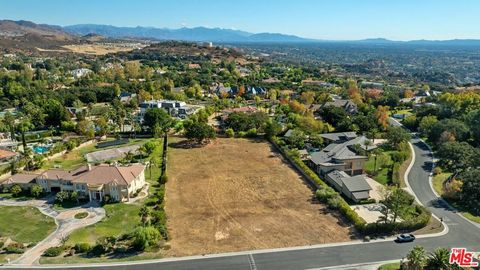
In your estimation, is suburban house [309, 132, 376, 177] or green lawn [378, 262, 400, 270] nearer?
green lawn [378, 262, 400, 270]

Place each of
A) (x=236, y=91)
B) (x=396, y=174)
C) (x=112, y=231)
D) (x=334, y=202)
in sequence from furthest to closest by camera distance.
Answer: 1. (x=236, y=91)
2. (x=396, y=174)
3. (x=334, y=202)
4. (x=112, y=231)

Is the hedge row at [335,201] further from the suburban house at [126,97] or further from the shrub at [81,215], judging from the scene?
the suburban house at [126,97]

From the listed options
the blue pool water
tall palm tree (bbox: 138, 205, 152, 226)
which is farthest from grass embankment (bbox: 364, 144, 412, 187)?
the blue pool water

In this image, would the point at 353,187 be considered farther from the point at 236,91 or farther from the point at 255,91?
the point at 255,91

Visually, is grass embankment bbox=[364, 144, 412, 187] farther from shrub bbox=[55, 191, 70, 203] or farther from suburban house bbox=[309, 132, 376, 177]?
shrub bbox=[55, 191, 70, 203]

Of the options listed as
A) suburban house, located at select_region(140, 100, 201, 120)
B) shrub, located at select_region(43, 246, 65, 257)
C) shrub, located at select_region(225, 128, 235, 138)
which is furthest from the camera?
suburban house, located at select_region(140, 100, 201, 120)

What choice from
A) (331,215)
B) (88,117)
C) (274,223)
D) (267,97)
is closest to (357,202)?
(331,215)

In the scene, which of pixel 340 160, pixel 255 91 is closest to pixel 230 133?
pixel 340 160
